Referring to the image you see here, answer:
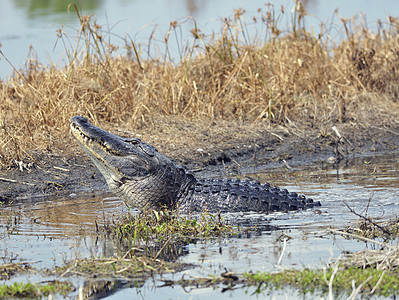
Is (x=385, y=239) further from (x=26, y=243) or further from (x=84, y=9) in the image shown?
(x=84, y=9)

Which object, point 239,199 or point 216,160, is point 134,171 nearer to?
point 239,199

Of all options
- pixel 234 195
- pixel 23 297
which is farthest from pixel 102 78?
pixel 23 297

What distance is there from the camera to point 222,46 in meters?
10.3

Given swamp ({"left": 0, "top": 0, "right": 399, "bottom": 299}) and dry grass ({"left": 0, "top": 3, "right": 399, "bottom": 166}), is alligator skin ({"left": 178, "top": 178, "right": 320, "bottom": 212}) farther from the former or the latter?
dry grass ({"left": 0, "top": 3, "right": 399, "bottom": 166})

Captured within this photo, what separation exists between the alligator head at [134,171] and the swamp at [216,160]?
25 centimetres

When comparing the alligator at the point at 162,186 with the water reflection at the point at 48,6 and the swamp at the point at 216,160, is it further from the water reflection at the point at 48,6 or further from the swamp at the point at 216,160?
the water reflection at the point at 48,6

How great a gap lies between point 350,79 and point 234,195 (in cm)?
498

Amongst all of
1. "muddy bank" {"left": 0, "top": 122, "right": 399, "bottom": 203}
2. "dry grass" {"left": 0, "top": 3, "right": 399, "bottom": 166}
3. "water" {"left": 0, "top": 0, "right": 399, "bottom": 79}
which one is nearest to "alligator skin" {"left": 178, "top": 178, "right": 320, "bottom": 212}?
"muddy bank" {"left": 0, "top": 122, "right": 399, "bottom": 203}

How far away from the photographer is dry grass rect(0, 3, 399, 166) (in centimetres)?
894

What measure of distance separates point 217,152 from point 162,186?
7.73 ft

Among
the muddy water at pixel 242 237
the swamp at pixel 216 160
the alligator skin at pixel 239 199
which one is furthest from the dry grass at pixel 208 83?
the alligator skin at pixel 239 199

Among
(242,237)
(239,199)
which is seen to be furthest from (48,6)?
(242,237)

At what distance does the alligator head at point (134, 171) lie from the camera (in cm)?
658

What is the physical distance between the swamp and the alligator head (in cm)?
25
